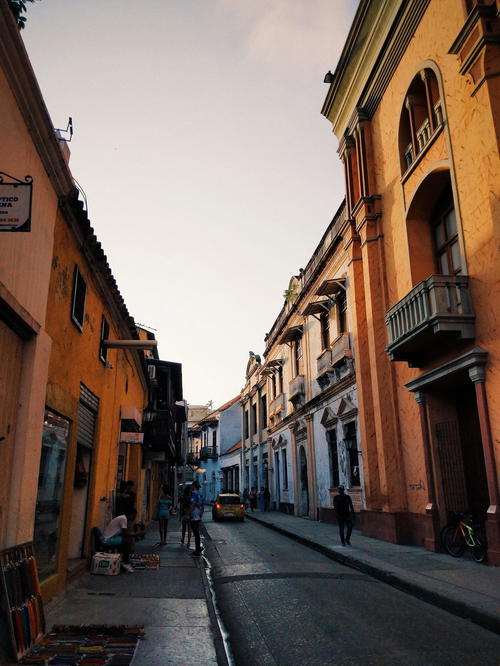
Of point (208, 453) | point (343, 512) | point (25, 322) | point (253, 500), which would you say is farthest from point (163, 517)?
point (208, 453)

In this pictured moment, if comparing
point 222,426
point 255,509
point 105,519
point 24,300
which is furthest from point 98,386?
point 222,426

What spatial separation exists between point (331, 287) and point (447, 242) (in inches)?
275

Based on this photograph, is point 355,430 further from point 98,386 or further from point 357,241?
point 98,386

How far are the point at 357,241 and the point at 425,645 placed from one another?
45.5 feet

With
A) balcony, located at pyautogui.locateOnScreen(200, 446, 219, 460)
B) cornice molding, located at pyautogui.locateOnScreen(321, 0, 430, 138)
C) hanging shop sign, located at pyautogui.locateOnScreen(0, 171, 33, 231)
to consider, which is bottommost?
hanging shop sign, located at pyautogui.locateOnScreen(0, 171, 33, 231)

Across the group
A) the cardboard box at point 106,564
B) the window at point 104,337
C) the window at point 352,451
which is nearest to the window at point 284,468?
the window at point 352,451

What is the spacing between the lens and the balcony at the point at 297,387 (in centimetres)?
2560

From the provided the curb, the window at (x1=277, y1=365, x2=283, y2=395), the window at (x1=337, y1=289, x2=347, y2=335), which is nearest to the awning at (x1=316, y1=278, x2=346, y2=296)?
the window at (x1=337, y1=289, x2=347, y2=335)

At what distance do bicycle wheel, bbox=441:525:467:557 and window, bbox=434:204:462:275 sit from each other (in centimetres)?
589

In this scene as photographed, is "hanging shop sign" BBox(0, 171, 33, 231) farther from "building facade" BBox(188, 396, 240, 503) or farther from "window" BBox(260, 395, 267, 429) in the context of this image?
"building facade" BBox(188, 396, 240, 503)

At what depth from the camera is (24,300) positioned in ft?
19.3

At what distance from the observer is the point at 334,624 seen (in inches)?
242

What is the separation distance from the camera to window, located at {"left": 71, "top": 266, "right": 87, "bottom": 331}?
8.18 meters

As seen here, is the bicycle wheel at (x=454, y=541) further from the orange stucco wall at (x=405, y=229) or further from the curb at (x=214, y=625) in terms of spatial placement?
the curb at (x=214, y=625)
